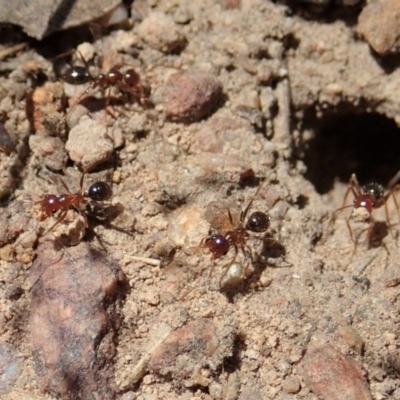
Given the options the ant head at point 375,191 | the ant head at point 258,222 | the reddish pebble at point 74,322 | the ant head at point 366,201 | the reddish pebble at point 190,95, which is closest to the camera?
the reddish pebble at point 74,322

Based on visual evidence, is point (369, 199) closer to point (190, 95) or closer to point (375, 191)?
point (375, 191)

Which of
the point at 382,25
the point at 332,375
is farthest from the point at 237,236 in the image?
the point at 382,25

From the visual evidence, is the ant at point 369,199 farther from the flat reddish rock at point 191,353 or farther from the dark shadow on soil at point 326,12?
the flat reddish rock at point 191,353

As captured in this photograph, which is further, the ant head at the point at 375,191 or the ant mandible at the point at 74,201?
the ant head at the point at 375,191

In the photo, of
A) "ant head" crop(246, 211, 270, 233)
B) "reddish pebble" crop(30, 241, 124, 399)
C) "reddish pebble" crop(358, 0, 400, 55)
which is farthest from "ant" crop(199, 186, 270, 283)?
"reddish pebble" crop(358, 0, 400, 55)

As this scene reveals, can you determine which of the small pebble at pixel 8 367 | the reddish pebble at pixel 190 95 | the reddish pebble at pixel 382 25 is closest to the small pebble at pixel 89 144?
the reddish pebble at pixel 190 95

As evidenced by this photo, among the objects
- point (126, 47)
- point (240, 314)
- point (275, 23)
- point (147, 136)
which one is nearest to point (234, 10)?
point (275, 23)

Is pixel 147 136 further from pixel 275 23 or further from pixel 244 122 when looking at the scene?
pixel 275 23
